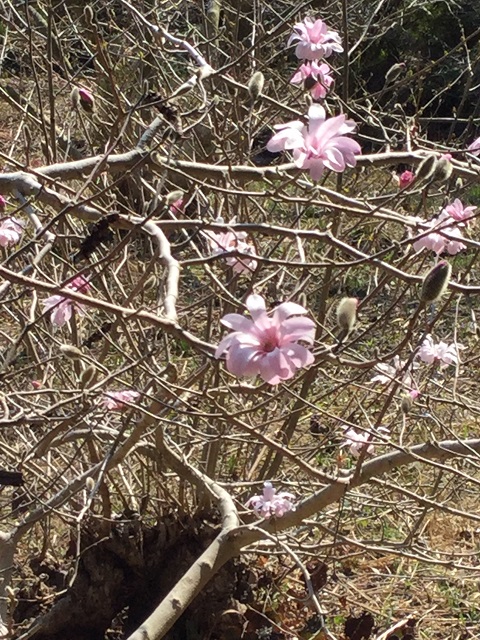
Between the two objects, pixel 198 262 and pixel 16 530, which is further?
pixel 16 530

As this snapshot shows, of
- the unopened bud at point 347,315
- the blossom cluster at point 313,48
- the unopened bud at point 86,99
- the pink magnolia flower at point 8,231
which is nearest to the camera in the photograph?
the unopened bud at point 347,315

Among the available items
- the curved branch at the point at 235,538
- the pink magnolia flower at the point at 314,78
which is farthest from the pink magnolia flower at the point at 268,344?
the pink magnolia flower at the point at 314,78

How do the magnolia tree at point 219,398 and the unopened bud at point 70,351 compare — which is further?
the magnolia tree at point 219,398

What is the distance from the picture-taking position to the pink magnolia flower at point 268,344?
1273 mm

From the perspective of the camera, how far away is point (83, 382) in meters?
1.82

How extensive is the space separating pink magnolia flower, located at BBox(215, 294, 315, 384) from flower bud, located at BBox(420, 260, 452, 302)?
0.28 meters

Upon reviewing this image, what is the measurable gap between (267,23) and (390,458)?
9.76ft

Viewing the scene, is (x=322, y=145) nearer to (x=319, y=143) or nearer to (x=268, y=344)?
(x=319, y=143)

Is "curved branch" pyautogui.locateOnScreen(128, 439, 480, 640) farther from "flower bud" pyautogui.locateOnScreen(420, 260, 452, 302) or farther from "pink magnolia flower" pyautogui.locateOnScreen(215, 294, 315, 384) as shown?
"pink magnolia flower" pyautogui.locateOnScreen(215, 294, 315, 384)

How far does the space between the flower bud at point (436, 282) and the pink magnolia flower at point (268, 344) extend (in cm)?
28

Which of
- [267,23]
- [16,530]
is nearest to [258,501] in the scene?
[16,530]

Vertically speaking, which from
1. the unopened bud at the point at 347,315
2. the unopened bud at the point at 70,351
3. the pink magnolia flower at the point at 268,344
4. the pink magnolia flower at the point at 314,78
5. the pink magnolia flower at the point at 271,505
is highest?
the pink magnolia flower at the point at 268,344

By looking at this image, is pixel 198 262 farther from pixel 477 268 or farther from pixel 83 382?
pixel 477 268

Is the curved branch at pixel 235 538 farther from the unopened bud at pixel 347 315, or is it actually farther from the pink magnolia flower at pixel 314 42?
the pink magnolia flower at pixel 314 42
